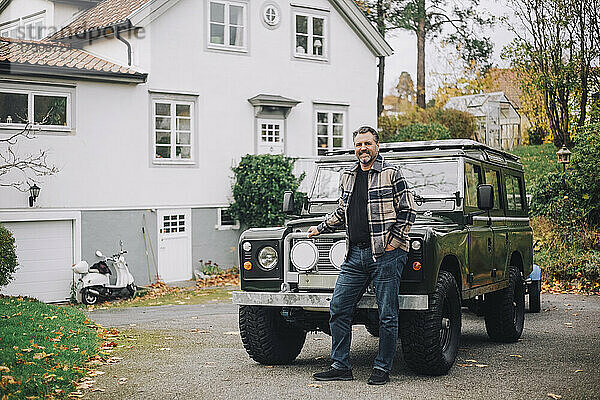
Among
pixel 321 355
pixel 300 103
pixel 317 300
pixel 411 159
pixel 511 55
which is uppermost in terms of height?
pixel 511 55

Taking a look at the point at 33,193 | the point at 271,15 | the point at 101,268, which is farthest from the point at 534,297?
the point at 271,15

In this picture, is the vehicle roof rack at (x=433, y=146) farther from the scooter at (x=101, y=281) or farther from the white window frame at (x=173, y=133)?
the white window frame at (x=173, y=133)

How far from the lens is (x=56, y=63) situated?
2048cm

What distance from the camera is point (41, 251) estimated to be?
2020 cm

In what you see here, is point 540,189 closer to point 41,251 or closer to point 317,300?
point 41,251

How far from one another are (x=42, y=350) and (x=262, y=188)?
13.6 meters

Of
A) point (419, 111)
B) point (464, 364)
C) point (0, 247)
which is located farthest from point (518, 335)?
point (419, 111)

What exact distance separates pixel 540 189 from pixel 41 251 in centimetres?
1219

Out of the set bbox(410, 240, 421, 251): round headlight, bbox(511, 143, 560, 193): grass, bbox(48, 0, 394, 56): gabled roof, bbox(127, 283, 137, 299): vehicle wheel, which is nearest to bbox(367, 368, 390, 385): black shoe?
bbox(410, 240, 421, 251): round headlight

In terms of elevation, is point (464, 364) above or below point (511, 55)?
below

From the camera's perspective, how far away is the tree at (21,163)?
19.5 meters

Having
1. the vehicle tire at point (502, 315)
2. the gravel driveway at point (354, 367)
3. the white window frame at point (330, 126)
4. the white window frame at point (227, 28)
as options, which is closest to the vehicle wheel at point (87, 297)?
the gravel driveway at point (354, 367)

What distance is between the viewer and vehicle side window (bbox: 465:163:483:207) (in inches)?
381

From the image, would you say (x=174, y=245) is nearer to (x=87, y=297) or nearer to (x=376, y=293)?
(x=87, y=297)
